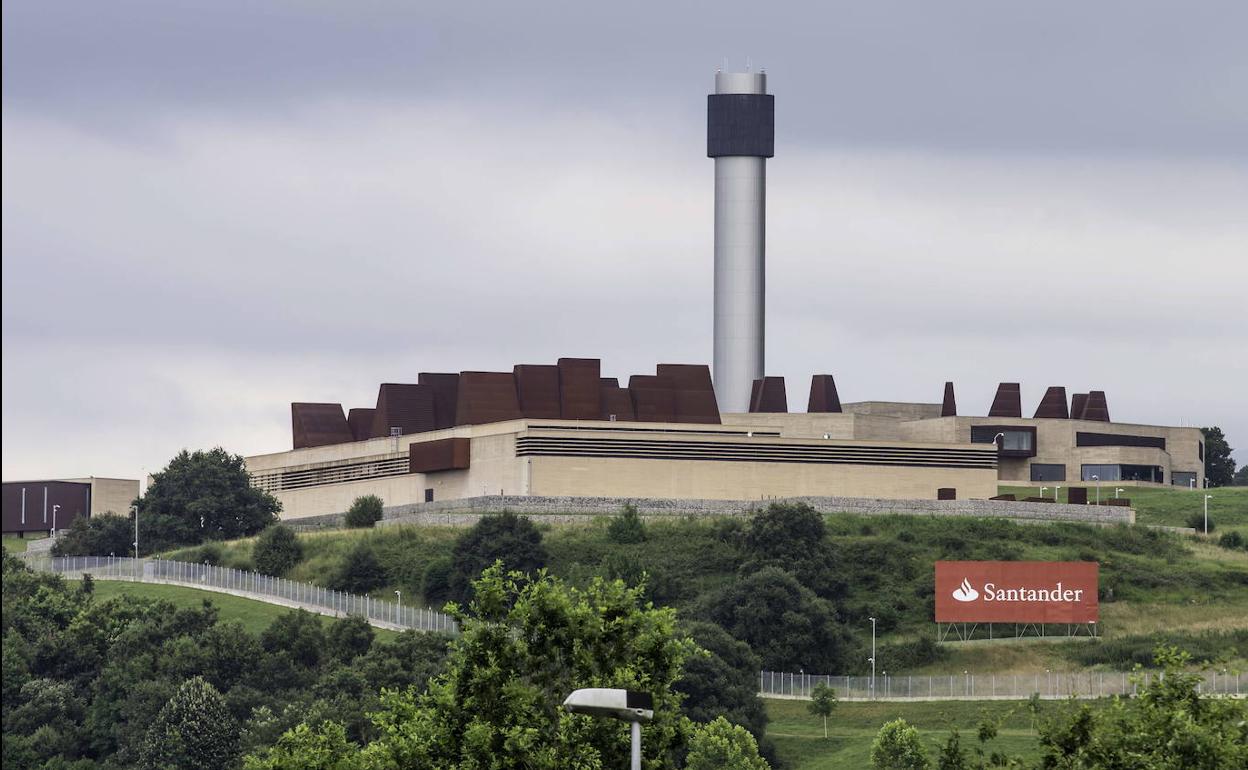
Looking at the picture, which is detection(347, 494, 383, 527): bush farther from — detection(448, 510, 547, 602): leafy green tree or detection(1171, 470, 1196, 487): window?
detection(1171, 470, 1196, 487): window

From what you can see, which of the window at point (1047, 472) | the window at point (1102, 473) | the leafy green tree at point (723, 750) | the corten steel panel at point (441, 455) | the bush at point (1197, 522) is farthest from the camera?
the window at point (1047, 472)

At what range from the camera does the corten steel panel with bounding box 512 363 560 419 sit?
147875mm

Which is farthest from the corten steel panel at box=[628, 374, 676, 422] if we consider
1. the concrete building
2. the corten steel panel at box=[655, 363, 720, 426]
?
the concrete building

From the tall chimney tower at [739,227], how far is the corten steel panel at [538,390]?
2676 centimetres

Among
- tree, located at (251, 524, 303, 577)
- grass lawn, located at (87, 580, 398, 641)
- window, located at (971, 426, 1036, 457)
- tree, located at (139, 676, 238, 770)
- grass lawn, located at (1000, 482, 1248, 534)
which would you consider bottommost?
tree, located at (139, 676, 238, 770)

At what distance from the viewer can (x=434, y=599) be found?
423 feet

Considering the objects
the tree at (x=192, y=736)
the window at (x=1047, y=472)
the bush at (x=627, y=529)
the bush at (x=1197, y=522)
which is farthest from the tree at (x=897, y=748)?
the window at (x=1047, y=472)

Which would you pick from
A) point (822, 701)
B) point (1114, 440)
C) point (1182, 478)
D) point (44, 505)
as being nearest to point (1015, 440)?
point (1114, 440)

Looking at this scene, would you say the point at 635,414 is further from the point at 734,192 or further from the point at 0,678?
the point at 0,678

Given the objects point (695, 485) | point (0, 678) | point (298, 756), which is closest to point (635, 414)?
point (695, 485)

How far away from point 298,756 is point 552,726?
17.0 metres

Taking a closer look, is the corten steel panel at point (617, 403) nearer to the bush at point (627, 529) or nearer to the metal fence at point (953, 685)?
the bush at point (627, 529)

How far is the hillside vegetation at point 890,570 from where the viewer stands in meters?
116

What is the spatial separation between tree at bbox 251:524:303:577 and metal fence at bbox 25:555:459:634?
4.21 feet
